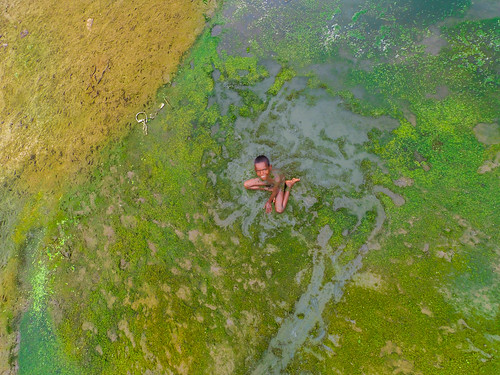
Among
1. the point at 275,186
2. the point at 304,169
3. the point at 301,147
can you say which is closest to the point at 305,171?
the point at 304,169

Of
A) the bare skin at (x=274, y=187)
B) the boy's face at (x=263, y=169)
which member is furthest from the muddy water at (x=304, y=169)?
the boy's face at (x=263, y=169)

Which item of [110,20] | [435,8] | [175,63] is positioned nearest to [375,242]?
[435,8]

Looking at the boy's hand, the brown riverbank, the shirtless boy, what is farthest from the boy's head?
the brown riverbank

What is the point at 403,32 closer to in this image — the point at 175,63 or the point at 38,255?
the point at 175,63

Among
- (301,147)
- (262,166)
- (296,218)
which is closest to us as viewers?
(262,166)

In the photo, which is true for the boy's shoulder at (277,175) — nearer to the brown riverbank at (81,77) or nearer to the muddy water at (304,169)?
the muddy water at (304,169)

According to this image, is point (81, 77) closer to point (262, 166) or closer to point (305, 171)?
point (262, 166)
